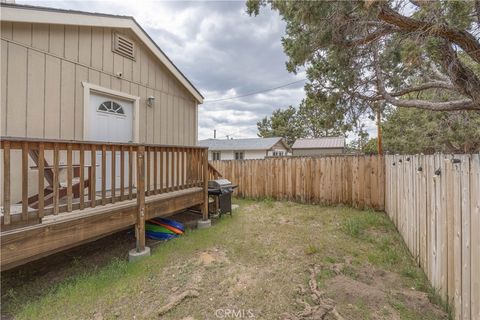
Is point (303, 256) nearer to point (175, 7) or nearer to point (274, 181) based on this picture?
point (274, 181)

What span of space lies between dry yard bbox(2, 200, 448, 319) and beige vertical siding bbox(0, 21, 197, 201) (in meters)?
1.58

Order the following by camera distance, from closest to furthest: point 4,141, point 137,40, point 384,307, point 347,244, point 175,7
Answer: point 4,141 < point 384,307 < point 347,244 < point 137,40 < point 175,7

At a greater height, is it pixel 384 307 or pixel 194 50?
pixel 194 50

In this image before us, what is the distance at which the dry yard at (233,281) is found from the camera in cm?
241

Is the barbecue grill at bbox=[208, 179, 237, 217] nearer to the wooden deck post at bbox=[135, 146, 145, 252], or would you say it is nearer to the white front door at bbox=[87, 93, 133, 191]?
Answer: the white front door at bbox=[87, 93, 133, 191]

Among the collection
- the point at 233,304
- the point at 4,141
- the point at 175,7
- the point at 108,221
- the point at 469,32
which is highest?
the point at 175,7

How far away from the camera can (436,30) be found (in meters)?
2.89

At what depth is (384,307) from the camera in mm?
2438

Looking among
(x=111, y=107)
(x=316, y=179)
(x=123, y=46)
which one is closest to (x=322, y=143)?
(x=316, y=179)

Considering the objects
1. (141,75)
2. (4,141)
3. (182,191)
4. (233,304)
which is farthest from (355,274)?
(141,75)

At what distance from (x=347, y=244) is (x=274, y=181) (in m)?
4.49

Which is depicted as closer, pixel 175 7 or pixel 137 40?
pixel 137 40

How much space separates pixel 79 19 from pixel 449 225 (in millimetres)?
5833

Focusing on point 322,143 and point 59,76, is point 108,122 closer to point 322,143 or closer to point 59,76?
point 59,76
